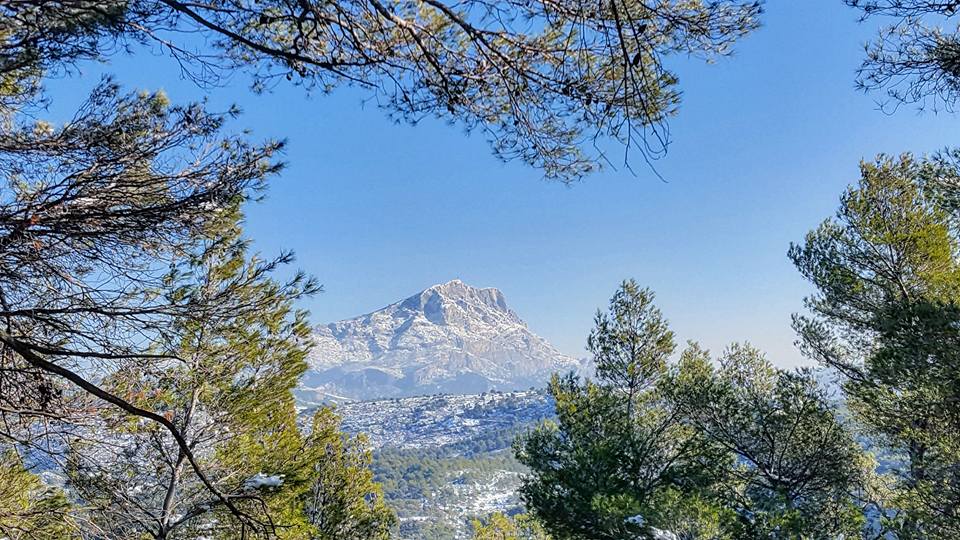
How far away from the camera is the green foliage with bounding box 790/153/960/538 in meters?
4.98

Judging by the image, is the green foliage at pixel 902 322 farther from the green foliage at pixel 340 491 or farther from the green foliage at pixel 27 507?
the green foliage at pixel 340 491

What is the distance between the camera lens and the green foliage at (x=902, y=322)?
196 inches

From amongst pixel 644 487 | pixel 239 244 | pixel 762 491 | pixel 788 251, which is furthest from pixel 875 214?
pixel 239 244

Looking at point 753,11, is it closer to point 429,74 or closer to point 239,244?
point 429,74

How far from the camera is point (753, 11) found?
2.46 m

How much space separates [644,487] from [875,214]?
5.94m

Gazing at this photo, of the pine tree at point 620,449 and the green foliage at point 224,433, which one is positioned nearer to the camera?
the green foliage at point 224,433

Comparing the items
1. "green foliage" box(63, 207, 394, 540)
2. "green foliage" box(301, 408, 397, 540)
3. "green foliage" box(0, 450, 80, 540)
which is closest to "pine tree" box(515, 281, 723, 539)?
"green foliage" box(301, 408, 397, 540)

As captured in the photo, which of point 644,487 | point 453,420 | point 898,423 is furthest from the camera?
point 453,420

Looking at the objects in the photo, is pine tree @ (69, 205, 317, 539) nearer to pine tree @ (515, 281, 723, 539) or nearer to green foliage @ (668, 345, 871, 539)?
pine tree @ (515, 281, 723, 539)

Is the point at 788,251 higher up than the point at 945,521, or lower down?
higher up

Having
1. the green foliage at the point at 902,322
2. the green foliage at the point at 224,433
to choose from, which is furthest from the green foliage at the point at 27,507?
the green foliage at the point at 902,322

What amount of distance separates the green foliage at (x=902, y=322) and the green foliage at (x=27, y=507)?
25.0 feet

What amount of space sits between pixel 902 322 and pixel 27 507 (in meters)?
9.62
